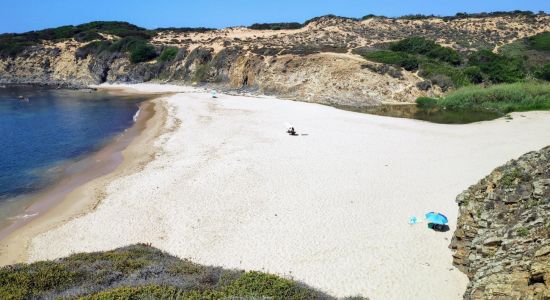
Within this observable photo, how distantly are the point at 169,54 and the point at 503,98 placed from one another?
163 feet

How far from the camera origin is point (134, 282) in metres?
7.71

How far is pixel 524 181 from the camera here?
10.2 metres

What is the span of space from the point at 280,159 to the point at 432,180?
7.81m

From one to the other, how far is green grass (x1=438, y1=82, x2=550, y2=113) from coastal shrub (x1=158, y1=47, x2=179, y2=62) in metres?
43.5

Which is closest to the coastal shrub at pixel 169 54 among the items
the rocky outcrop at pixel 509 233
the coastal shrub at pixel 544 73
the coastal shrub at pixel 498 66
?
the coastal shrub at pixel 498 66

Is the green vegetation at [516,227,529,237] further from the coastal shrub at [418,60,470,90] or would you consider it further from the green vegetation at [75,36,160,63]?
the green vegetation at [75,36,160,63]

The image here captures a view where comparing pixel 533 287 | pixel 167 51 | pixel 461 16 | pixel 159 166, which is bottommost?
pixel 159 166

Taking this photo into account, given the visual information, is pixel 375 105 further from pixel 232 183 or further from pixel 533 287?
pixel 533 287

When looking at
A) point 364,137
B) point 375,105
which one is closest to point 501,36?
point 375,105

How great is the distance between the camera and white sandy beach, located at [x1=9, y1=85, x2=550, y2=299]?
12141 millimetres

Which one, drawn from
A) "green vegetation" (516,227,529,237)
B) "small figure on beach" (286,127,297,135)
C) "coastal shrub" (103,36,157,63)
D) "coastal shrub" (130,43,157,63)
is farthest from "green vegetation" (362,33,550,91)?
"green vegetation" (516,227,529,237)

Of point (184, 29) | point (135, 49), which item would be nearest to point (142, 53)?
point (135, 49)

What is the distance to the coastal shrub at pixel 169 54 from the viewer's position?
6812 cm

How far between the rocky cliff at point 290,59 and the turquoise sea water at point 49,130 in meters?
12.6
